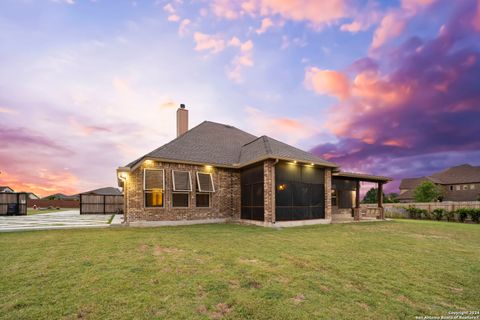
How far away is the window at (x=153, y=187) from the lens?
11836 mm

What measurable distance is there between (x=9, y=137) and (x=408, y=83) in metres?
30.2

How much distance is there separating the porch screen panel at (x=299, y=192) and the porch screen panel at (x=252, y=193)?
39.2 inches

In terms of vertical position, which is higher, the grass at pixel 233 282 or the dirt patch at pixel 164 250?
the grass at pixel 233 282

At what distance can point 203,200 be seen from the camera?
13.5 metres

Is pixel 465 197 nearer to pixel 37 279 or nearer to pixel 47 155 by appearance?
pixel 37 279

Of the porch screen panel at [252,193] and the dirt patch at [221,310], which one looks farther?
the porch screen panel at [252,193]

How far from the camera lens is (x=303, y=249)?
259 inches

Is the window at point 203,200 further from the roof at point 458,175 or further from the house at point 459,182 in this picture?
the roof at point 458,175

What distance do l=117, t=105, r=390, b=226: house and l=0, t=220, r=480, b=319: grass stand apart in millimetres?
5334

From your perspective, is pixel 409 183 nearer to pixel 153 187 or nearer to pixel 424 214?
pixel 424 214

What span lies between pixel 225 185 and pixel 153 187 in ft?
14.5

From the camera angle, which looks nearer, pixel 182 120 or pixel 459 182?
pixel 182 120

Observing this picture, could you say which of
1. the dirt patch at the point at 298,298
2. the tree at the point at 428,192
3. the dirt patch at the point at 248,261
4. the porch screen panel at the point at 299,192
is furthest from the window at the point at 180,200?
the tree at the point at 428,192

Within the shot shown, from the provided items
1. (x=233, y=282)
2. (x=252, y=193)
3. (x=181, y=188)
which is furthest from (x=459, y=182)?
(x=233, y=282)
